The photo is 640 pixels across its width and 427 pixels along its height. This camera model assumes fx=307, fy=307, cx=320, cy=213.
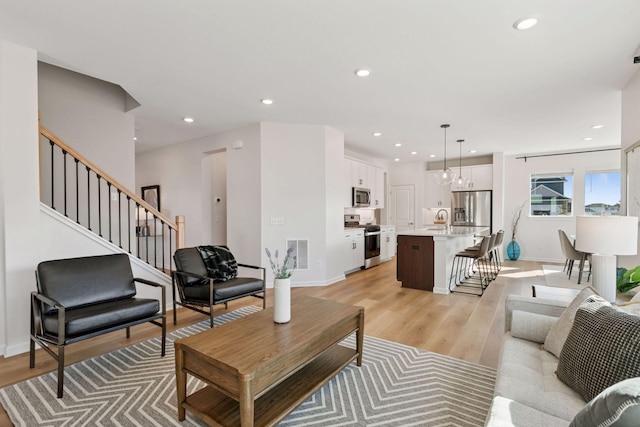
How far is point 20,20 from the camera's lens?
231 centimetres

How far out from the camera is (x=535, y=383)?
1489 mm

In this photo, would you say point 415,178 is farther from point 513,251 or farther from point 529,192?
point 513,251

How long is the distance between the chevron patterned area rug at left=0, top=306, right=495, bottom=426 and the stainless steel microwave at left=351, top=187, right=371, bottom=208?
400cm

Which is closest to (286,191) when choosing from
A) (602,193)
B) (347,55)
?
(347,55)

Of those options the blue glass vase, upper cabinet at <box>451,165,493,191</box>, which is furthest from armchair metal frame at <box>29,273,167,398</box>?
the blue glass vase

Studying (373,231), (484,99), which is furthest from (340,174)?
(484,99)

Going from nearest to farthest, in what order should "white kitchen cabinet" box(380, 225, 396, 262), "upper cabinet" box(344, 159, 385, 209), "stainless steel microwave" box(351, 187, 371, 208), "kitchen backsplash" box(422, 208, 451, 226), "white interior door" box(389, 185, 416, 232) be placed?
"upper cabinet" box(344, 159, 385, 209) < "stainless steel microwave" box(351, 187, 371, 208) < "white kitchen cabinet" box(380, 225, 396, 262) < "kitchen backsplash" box(422, 208, 451, 226) < "white interior door" box(389, 185, 416, 232)

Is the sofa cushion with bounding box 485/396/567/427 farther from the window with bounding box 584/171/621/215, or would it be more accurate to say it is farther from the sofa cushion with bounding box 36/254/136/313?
the window with bounding box 584/171/621/215

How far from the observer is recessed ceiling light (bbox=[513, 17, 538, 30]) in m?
2.21

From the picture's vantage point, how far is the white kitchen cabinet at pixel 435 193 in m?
8.16

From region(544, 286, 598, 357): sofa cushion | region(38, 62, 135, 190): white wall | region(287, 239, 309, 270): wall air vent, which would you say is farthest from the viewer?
region(287, 239, 309, 270): wall air vent

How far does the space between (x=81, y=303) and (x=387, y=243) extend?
6.20 meters

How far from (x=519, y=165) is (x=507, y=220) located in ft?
4.56

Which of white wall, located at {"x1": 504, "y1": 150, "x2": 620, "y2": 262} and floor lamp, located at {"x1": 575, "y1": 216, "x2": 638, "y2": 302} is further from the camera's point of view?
white wall, located at {"x1": 504, "y1": 150, "x2": 620, "y2": 262}
